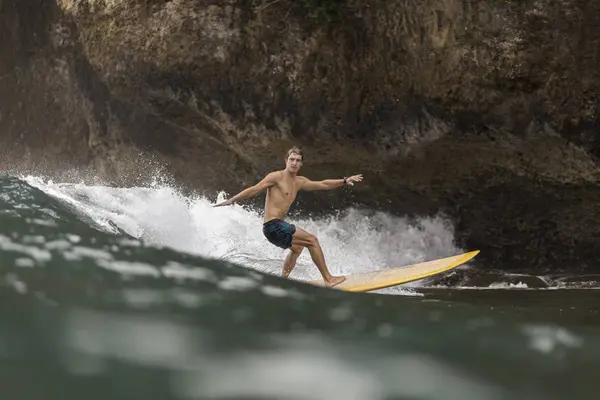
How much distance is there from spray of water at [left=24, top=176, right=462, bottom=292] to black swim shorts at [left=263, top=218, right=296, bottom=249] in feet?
5.63

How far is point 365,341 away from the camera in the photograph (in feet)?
5.67

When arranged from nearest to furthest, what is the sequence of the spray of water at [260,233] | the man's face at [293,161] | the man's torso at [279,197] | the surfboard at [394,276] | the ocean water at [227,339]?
the ocean water at [227,339] → the surfboard at [394,276] → the man's face at [293,161] → the man's torso at [279,197] → the spray of water at [260,233]

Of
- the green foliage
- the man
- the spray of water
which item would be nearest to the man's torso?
the man

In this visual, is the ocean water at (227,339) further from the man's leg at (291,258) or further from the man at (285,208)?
the man's leg at (291,258)

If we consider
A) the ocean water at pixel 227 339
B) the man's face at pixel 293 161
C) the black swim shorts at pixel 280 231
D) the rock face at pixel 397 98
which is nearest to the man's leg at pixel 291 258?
the black swim shorts at pixel 280 231

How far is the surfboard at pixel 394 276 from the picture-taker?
588cm

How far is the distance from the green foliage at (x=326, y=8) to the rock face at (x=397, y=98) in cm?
2

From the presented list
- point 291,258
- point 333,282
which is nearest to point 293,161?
point 291,258

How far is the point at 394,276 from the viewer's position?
6.18 meters

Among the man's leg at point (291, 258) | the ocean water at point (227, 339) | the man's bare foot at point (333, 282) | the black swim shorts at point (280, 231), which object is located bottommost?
the man's bare foot at point (333, 282)

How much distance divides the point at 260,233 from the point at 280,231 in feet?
9.20

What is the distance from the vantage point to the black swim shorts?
6301 mm

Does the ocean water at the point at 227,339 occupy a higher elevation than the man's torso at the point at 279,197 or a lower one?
higher

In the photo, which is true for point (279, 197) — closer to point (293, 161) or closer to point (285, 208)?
point (285, 208)
